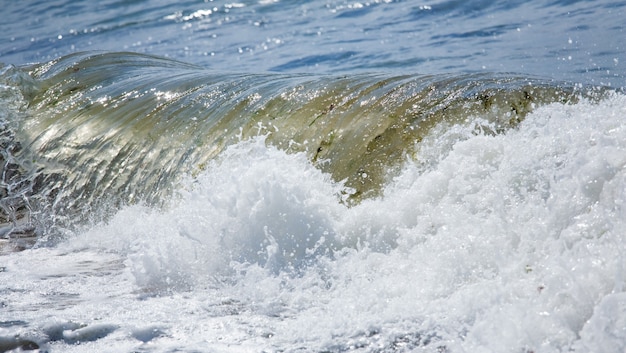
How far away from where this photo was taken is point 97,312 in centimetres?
333

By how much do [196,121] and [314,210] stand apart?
1.73 m

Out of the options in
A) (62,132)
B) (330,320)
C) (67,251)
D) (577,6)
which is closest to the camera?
(330,320)

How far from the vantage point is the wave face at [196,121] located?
A: 165 inches

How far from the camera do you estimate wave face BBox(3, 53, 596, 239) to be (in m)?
4.18

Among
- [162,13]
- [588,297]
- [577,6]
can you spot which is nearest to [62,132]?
[588,297]

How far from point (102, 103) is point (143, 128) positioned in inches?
31.1

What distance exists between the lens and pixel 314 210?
3824 mm

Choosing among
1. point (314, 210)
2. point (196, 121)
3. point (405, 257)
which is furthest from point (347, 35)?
point (405, 257)

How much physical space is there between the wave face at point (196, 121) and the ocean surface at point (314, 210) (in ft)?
0.05

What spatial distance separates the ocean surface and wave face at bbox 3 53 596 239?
15 mm

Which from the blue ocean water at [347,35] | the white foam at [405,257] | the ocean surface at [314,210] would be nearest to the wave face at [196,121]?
the ocean surface at [314,210]

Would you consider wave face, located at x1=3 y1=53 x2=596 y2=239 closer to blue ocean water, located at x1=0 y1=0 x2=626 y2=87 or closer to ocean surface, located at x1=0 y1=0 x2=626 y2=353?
ocean surface, located at x1=0 y1=0 x2=626 y2=353

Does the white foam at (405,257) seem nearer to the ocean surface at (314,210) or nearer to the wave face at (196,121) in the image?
the ocean surface at (314,210)

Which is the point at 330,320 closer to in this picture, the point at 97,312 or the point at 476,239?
the point at 476,239
